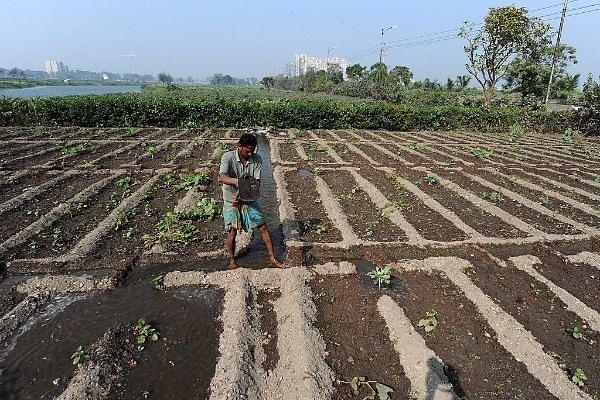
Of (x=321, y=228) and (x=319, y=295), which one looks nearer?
(x=319, y=295)

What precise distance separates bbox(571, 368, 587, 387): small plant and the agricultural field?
18 mm

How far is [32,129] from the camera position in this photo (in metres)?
17.0

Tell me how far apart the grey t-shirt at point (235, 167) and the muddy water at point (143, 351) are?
138cm

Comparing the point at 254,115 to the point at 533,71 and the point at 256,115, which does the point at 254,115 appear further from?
the point at 533,71

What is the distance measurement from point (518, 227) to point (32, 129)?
1918 cm

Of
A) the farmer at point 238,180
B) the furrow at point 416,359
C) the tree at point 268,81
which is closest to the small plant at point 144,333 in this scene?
the farmer at point 238,180

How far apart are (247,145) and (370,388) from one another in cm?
312

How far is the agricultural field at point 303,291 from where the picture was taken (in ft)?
12.0

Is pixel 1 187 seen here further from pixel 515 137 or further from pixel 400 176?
pixel 515 137

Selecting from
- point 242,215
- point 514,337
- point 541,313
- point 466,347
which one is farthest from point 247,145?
point 541,313

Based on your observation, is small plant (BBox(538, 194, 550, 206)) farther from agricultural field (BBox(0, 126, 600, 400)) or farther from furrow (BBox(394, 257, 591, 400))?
furrow (BBox(394, 257, 591, 400))

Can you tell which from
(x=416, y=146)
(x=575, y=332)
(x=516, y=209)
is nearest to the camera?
(x=575, y=332)

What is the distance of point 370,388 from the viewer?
3525mm

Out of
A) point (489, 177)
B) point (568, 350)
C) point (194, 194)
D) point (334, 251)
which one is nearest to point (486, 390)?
point (568, 350)
